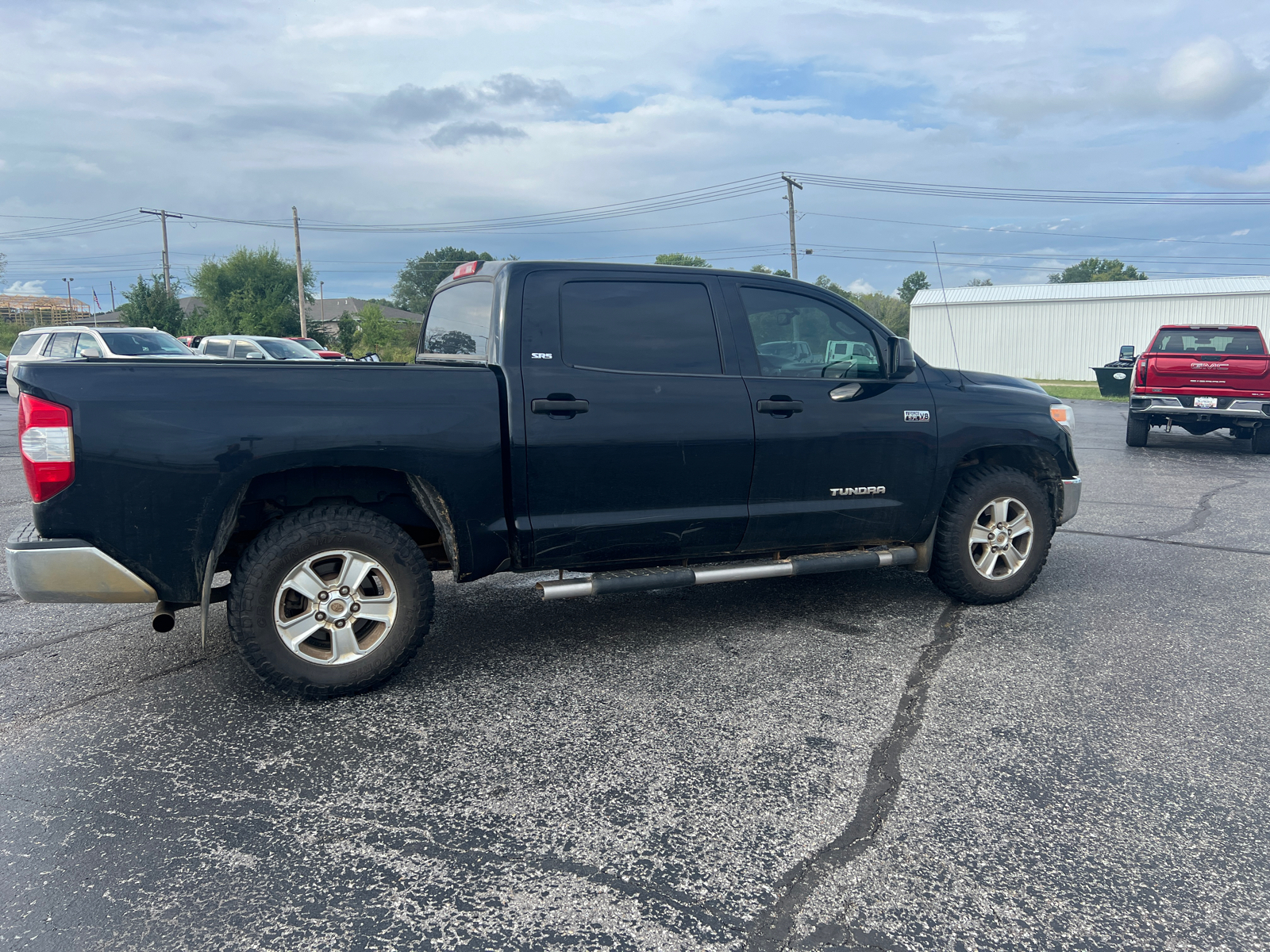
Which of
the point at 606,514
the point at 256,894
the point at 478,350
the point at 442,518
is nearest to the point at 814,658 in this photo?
the point at 606,514

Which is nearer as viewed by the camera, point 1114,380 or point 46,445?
point 46,445

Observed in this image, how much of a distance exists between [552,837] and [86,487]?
226 cm

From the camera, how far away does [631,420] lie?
428 cm

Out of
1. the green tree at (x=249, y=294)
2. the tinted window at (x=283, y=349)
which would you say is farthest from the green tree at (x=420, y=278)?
the tinted window at (x=283, y=349)

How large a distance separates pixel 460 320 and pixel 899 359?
2419 mm

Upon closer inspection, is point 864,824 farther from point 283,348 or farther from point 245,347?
point 283,348

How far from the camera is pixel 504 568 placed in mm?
4207

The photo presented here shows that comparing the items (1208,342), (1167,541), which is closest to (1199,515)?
(1167,541)

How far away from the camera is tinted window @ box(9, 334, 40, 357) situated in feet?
66.0

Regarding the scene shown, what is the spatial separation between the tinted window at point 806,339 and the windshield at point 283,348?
18.6 meters

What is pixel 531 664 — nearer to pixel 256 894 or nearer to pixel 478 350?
pixel 478 350

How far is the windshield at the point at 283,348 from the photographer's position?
2164 cm

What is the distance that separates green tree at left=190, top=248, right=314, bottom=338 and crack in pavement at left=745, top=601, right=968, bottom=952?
64.9 meters

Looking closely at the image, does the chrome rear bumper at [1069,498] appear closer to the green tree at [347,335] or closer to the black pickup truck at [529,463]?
the black pickup truck at [529,463]
